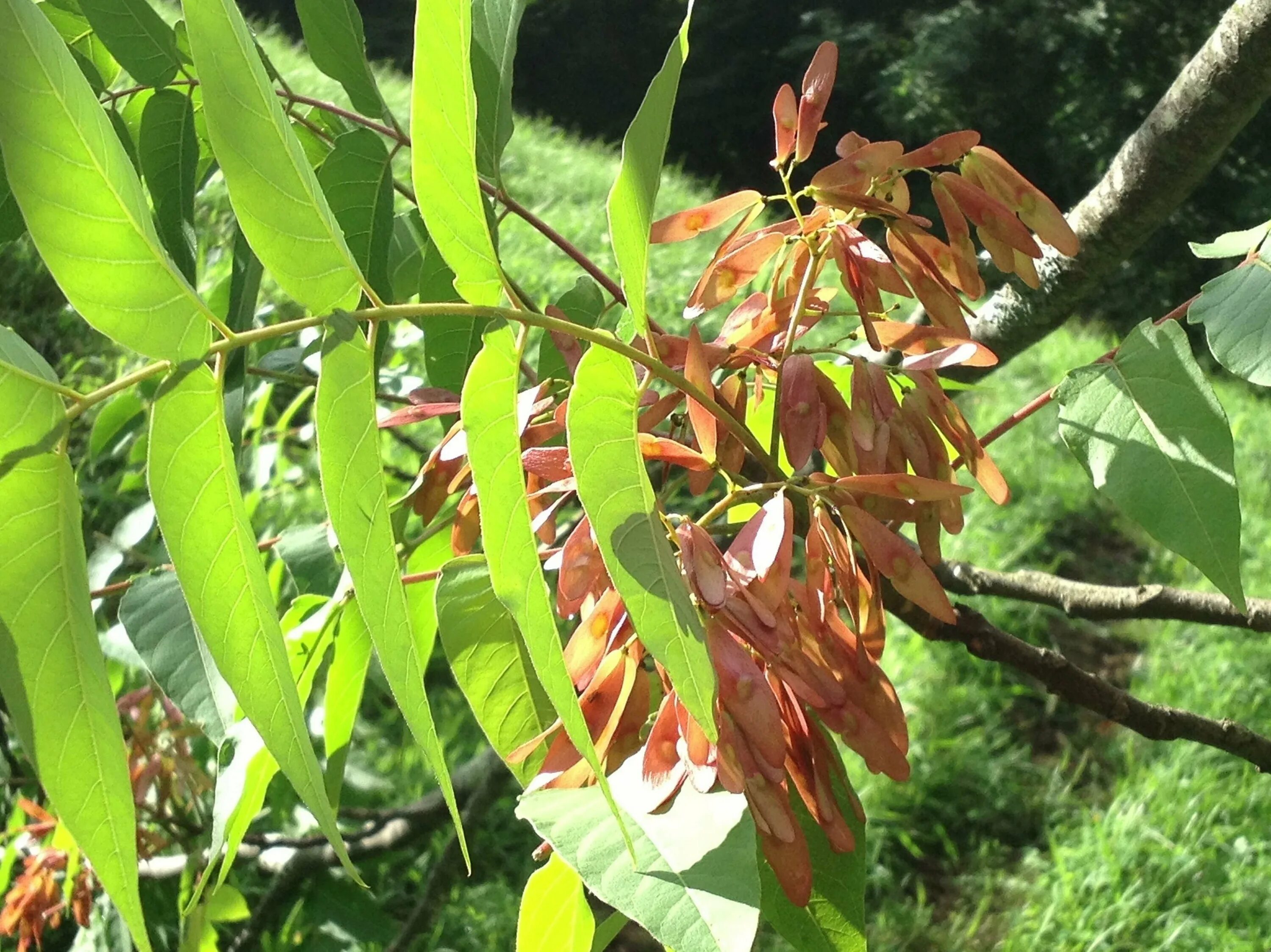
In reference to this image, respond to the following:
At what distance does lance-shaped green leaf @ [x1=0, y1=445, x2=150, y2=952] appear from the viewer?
0.28 meters

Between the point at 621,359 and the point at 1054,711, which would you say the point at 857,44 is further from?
the point at 621,359

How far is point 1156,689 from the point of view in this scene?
231cm

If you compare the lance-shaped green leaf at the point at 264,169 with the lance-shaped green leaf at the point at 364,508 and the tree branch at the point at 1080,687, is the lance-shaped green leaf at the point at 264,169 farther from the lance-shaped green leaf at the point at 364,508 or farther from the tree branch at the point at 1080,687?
the tree branch at the point at 1080,687

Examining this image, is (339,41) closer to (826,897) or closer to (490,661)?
(490,661)

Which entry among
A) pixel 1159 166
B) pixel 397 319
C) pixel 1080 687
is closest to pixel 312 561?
pixel 397 319

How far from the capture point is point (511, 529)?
0.28 metres

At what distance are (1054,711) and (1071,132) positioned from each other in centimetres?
621

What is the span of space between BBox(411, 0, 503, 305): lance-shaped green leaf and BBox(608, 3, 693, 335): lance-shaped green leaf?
0.13 ft

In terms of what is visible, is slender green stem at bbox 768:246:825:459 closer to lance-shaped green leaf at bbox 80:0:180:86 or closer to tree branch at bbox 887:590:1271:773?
tree branch at bbox 887:590:1271:773

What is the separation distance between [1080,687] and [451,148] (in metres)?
0.43

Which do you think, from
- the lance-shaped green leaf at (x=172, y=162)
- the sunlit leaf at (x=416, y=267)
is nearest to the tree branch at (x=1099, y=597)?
the sunlit leaf at (x=416, y=267)

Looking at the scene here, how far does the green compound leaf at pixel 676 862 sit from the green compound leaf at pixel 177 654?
0.25m

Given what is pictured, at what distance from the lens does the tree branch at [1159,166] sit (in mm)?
550

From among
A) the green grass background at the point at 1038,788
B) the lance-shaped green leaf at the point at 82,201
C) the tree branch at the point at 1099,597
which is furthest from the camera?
the green grass background at the point at 1038,788
